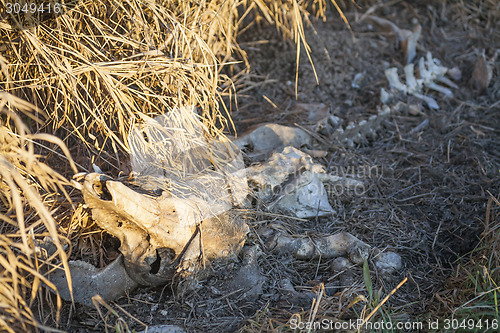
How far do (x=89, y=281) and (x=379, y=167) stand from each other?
211cm

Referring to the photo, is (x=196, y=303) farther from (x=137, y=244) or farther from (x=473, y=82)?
(x=473, y=82)

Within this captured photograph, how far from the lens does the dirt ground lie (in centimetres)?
212

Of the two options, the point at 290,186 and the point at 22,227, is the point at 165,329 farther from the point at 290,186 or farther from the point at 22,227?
the point at 290,186

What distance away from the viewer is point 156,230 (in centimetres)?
211

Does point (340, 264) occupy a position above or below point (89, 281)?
below

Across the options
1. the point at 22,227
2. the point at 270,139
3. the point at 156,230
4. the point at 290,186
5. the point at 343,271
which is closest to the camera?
→ the point at 22,227

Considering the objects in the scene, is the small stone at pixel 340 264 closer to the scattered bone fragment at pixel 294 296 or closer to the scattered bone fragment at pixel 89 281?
the scattered bone fragment at pixel 294 296

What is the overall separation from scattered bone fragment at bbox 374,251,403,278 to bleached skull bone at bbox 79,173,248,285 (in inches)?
29.9

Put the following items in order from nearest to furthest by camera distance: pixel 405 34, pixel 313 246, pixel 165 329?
pixel 165 329 < pixel 313 246 < pixel 405 34

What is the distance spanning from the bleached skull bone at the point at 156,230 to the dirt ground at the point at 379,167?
0.12 m

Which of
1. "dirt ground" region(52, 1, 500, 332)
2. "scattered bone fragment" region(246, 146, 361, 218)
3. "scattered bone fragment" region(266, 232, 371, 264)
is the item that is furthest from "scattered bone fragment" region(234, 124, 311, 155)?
"scattered bone fragment" region(266, 232, 371, 264)

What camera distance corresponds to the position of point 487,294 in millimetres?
1996

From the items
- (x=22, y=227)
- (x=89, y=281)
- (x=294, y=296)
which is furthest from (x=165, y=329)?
(x=22, y=227)

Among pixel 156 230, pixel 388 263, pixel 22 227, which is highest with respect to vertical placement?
pixel 22 227
